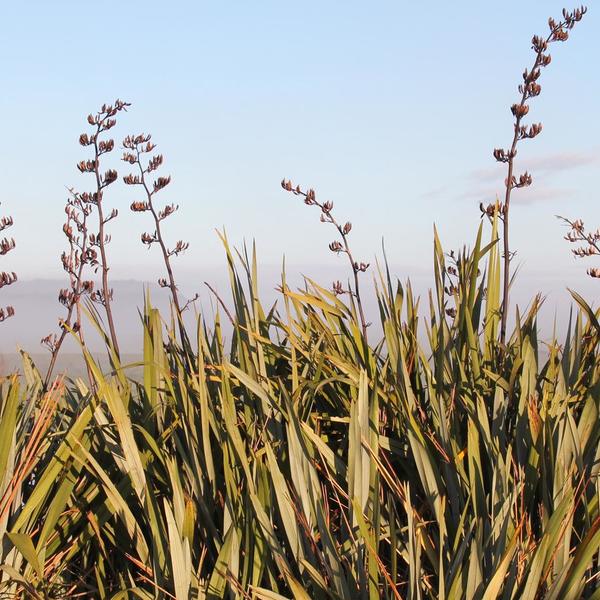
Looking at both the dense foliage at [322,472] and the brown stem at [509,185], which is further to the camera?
the brown stem at [509,185]

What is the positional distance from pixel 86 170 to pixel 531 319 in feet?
11.0

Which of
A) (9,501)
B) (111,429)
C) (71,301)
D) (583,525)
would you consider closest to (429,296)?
(583,525)

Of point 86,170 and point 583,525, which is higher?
point 86,170

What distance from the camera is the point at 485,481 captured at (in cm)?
258

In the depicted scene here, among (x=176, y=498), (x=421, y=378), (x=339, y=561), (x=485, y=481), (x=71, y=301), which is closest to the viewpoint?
(x=339, y=561)

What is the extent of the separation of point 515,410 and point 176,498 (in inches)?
48.8

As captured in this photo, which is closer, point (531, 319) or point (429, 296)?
point (531, 319)

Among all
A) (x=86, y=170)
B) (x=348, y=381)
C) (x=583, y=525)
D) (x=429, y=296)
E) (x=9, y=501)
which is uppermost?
(x=86, y=170)

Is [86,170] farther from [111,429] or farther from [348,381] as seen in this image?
[348,381]

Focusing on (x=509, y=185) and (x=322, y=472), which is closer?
(x=322, y=472)

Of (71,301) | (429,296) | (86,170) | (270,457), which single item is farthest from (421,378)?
(86,170)

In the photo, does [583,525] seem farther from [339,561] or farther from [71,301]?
[71,301]

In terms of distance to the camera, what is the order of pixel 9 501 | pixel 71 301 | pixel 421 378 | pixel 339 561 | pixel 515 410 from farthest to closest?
pixel 71 301
pixel 421 378
pixel 515 410
pixel 9 501
pixel 339 561

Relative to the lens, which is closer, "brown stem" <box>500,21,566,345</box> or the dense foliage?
the dense foliage
